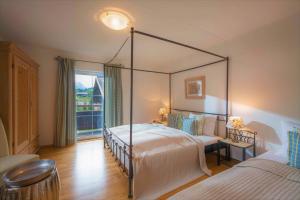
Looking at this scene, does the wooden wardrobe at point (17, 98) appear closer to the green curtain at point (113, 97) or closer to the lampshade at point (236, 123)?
the green curtain at point (113, 97)

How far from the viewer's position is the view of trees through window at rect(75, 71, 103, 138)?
4.09 metres

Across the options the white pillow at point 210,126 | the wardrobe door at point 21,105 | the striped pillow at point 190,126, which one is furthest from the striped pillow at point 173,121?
the wardrobe door at point 21,105

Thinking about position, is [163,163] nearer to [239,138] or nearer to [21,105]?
[239,138]

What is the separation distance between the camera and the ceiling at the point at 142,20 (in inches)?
72.1

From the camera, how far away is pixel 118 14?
200cm

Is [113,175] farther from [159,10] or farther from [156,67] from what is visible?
[156,67]

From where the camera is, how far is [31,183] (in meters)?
1.16

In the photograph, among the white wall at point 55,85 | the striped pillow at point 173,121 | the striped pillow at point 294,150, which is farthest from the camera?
the white wall at point 55,85

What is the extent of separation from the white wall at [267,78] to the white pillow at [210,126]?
44 cm

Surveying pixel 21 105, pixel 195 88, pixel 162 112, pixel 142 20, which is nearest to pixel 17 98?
pixel 21 105

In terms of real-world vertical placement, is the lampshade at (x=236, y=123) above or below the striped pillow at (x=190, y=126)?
above

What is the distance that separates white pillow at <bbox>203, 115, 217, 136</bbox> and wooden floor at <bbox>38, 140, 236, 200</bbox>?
21.1 inches

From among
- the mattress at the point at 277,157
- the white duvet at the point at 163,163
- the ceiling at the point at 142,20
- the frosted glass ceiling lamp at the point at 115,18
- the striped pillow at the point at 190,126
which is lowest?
the white duvet at the point at 163,163

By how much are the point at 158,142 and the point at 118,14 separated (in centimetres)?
198
